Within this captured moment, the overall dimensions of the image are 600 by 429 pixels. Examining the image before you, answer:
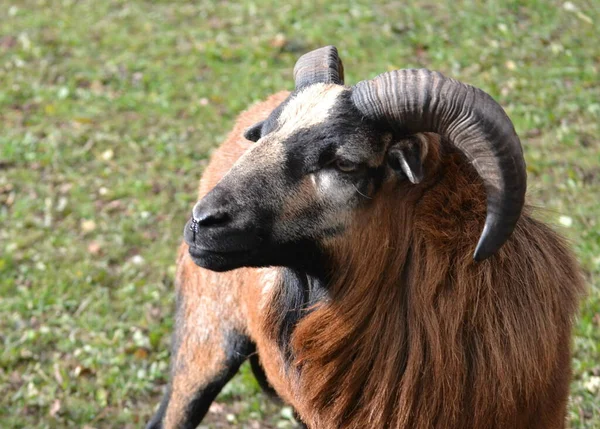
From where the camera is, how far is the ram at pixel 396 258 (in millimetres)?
3352

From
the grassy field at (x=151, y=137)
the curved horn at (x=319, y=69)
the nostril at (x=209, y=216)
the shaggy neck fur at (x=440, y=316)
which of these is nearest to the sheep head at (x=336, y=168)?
the nostril at (x=209, y=216)

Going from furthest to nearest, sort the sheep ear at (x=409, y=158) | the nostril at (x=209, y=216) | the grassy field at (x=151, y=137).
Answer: the grassy field at (x=151, y=137), the sheep ear at (x=409, y=158), the nostril at (x=209, y=216)

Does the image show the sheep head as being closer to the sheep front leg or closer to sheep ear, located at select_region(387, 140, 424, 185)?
sheep ear, located at select_region(387, 140, 424, 185)

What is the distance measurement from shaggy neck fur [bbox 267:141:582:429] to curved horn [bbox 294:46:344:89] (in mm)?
733

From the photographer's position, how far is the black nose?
3.27m

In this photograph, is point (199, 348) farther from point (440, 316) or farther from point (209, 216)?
point (440, 316)

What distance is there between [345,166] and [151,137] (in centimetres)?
519

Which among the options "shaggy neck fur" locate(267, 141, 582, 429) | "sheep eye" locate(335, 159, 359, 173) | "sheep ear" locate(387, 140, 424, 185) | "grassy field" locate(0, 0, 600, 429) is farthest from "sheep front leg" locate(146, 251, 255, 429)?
"sheep ear" locate(387, 140, 424, 185)

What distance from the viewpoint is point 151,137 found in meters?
8.27

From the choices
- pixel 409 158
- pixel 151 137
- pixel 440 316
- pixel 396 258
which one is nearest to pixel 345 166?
pixel 409 158

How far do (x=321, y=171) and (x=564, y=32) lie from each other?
688cm

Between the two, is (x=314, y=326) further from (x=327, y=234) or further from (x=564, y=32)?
(x=564, y=32)

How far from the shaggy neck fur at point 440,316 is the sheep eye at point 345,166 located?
8.4 inches

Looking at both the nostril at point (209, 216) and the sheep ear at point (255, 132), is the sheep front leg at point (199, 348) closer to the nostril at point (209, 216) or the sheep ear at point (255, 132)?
the sheep ear at point (255, 132)
